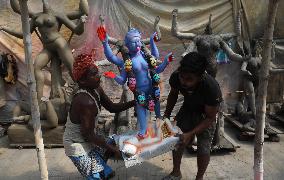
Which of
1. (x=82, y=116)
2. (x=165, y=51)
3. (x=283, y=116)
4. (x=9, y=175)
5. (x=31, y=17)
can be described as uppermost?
(x=31, y=17)

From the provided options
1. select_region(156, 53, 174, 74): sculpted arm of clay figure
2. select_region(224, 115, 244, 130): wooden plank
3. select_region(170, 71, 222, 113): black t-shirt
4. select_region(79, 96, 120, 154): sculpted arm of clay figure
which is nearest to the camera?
select_region(79, 96, 120, 154): sculpted arm of clay figure

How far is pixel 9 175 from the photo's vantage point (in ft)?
16.4

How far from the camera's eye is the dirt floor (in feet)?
16.0

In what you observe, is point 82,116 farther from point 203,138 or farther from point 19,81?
point 19,81

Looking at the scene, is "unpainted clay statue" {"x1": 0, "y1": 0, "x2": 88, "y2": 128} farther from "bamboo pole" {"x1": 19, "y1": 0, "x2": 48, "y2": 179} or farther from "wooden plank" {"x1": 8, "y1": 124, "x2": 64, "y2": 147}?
"bamboo pole" {"x1": 19, "y1": 0, "x2": 48, "y2": 179}

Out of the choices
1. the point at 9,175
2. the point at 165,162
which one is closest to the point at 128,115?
the point at 165,162

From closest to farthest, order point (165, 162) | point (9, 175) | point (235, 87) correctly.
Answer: point (9, 175) < point (165, 162) < point (235, 87)

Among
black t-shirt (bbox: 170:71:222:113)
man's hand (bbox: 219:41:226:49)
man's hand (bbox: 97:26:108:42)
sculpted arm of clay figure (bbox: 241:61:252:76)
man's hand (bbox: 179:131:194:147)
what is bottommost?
man's hand (bbox: 179:131:194:147)

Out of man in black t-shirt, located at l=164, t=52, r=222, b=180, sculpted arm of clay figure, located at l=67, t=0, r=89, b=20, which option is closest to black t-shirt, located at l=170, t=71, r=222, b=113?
man in black t-shirt, located at l=164, t=52, r=222, b=180

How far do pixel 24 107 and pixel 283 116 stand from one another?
489 cm

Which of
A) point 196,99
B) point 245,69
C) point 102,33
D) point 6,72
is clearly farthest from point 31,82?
point 245,69

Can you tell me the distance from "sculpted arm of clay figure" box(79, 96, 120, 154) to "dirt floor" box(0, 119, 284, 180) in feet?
3.89

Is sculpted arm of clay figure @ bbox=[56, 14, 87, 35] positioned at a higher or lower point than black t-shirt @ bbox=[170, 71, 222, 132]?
higher

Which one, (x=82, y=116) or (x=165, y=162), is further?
(x=165, y=162)
